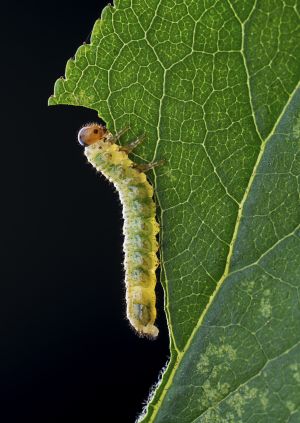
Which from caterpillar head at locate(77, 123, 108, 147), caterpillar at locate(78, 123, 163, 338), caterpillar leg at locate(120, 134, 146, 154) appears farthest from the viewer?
caterpillar head at locate(77, 123, 108, 147)

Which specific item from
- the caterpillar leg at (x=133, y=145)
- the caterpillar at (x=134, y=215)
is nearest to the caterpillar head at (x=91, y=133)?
the caterpillar at (x=134, y=215)

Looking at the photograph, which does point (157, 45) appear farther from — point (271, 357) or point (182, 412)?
point (182, 412)

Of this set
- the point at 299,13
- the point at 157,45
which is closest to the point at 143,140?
the point at 157,45

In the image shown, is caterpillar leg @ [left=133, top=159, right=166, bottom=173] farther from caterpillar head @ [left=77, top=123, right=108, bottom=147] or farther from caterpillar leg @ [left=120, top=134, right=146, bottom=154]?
caterpillar head @ [left=77, top=123, right=108, bottom=147]

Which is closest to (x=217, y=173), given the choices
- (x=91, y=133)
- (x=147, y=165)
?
(x=147, y=165)

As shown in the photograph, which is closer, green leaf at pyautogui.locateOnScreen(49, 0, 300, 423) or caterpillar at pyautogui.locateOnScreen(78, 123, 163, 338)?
green leaf at pyautogui.locateOnScreen(49, 0, 300, 423)

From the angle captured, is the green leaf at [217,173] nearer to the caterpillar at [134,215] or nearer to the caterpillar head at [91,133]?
the caterpillar at [134,215]

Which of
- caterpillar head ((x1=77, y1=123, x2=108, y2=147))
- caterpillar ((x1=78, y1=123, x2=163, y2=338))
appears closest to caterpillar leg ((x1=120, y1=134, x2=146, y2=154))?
caterpillar ((x1=78, y1=123, x2=163, y2=338))
